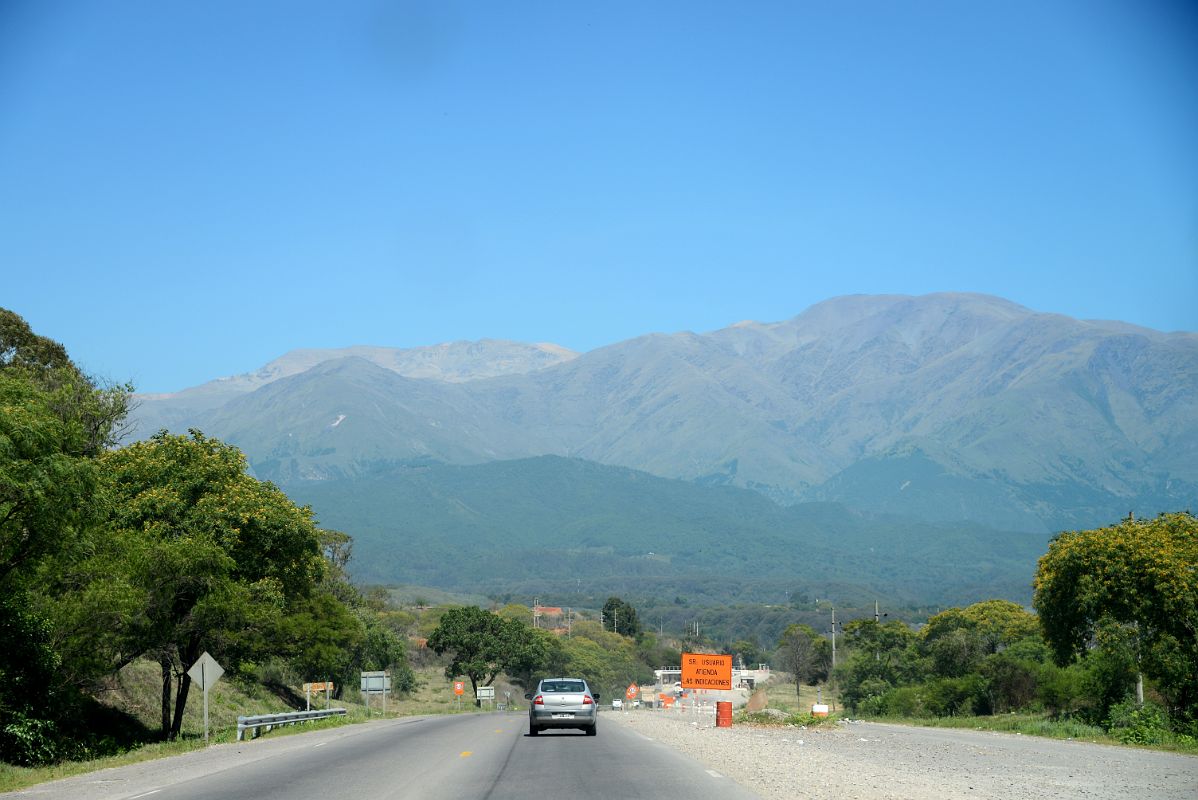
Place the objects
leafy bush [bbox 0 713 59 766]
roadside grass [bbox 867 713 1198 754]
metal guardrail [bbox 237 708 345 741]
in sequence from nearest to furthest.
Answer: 1. leafy bush [bbox 0 713 59 766]
2. roadside grass [bbox 867 713 1198 754]
3. metal guardrail [bbox 237 708 345 741]

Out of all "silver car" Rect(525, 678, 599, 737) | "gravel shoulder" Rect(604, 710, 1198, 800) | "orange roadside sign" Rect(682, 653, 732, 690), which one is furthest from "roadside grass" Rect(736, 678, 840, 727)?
"silver car" Rect(525, 678, 599, 737)

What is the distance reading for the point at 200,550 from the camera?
37969mm

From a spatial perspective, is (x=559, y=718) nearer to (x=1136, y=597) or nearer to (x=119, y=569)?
(x=119, y=569)

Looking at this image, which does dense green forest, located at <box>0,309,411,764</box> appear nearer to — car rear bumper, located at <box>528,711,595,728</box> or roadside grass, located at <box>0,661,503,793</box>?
roadside grass, located at <box>0,661,503,793</box>

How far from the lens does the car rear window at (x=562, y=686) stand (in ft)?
118

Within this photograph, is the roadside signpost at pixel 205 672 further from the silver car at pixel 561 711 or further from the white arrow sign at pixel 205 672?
the silver car at pixel 561 711

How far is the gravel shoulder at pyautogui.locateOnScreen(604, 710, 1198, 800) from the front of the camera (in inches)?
829

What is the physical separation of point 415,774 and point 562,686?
524 inches

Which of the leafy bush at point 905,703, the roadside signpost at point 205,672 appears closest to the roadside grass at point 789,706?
the leafy bush at point 905,703

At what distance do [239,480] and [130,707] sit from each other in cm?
1002

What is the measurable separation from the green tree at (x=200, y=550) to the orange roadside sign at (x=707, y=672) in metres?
15.4

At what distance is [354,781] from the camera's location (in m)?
21.7

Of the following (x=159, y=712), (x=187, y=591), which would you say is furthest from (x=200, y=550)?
(x=159, y=712)

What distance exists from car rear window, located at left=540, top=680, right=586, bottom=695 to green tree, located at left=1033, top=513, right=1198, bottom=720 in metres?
18.5
